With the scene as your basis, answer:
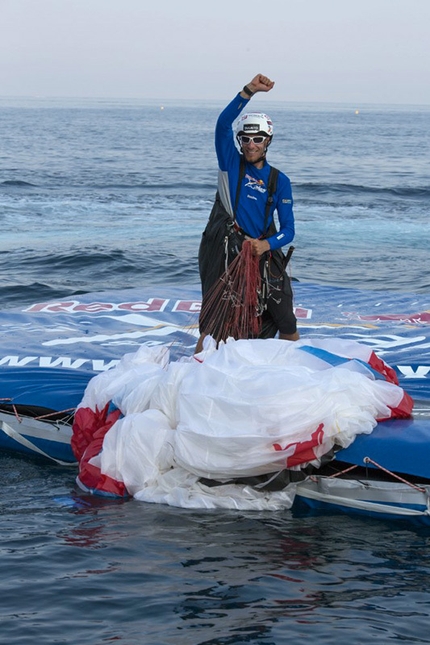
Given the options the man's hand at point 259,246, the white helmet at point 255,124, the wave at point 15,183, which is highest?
the white helmet at point 255,124

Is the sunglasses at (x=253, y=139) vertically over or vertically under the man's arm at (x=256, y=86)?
under

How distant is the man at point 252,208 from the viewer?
5840mm

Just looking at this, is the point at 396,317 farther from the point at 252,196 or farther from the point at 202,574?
the point at 202,574

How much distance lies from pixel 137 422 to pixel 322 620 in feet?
5.26

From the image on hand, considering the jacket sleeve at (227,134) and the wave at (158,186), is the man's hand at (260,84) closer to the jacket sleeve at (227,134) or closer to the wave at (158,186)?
the jacket sleeve at (227,134)

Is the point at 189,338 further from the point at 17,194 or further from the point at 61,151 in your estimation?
the point at 61,151

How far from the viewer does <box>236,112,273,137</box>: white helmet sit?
573cm

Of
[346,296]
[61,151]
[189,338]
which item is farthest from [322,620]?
[61,151]

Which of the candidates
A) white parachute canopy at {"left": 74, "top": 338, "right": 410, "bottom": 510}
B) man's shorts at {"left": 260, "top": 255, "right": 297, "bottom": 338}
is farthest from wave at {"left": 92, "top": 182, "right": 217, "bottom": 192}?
white parachute canopy at {"left": 74, "top": 338, "right": 410, "bottom": 510}

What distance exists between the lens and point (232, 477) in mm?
4902

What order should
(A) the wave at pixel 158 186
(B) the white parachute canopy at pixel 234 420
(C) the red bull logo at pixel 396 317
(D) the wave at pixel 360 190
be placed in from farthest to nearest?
(A) the wave at pixel 158 186 → (D) the wave at pixel 360 190 → (C) the red bull logo at pixel 396 317 → (B) the white parachute canopy at pixel 234 420

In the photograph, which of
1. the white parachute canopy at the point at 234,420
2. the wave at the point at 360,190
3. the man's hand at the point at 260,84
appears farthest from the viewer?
the wave at the point at 360,190

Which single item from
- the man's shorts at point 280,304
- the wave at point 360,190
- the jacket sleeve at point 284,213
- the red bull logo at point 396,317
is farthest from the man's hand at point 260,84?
the wave at point 360,190

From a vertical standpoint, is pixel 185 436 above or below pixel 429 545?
above
